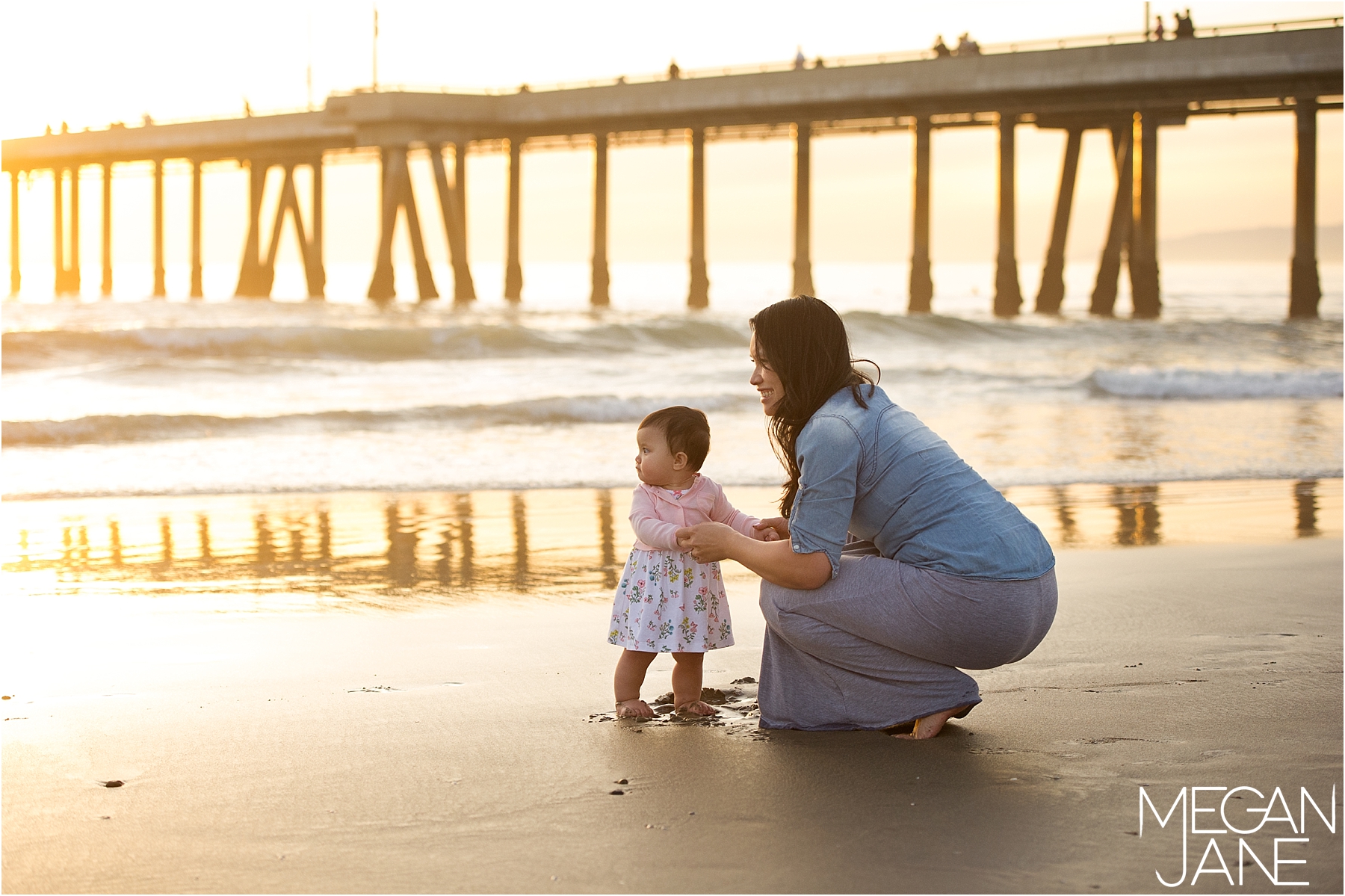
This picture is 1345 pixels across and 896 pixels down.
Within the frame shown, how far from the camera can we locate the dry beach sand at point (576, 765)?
7.59 ft

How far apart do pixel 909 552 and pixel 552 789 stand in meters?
0.96

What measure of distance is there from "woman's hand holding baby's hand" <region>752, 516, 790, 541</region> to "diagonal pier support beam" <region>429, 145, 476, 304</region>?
36345 mm

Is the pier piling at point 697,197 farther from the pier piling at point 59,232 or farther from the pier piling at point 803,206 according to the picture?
the pier piling at point 59,232

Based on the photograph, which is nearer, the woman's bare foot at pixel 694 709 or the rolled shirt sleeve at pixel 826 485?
the rolled shirt sleeve at pixel 826 485

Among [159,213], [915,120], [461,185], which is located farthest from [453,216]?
[159,213]

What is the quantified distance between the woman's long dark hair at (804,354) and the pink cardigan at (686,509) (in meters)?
0.38

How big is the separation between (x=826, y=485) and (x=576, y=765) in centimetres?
80

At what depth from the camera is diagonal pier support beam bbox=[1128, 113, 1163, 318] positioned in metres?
32.6

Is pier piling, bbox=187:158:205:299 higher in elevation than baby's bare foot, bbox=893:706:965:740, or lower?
higher

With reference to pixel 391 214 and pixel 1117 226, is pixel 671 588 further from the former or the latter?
pixel 391 214

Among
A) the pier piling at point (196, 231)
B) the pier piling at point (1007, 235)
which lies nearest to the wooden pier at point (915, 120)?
the pier piling at point (1007, 235)

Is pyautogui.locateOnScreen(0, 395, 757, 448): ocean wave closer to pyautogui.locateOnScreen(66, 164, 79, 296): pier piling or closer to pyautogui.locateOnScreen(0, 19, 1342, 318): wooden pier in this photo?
pyautogui.locateOnScreen(0, 19, 1342, 318): wooden pier

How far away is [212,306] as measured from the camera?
32.9 metres

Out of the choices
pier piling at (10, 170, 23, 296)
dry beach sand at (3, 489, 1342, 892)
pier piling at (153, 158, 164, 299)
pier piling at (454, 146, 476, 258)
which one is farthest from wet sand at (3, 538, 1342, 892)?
pier piling at (10, 170, 23, 296)
